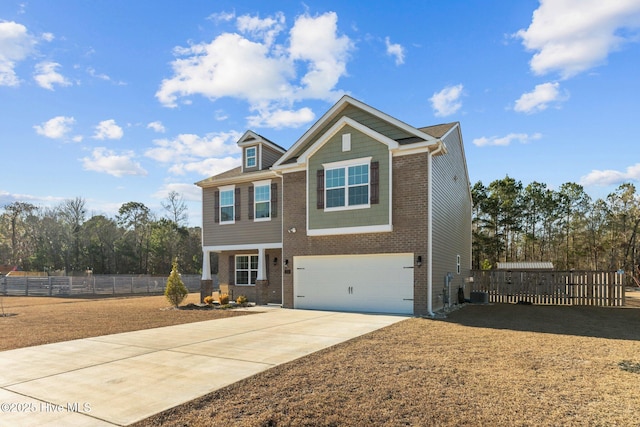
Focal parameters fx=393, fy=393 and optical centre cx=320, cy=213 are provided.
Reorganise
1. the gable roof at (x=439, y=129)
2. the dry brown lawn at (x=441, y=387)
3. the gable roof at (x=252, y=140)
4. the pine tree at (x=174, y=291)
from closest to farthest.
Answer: the dry brown lawn at (x=441, y=387) < the gable roof at (x=439, y=129) < the pine tree at (x=174, y=291) < the gable roof at (x=252, y=140)

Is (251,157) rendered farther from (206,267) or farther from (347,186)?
(347,186)

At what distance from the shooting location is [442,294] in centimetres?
1515

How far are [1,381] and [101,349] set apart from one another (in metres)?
2.27

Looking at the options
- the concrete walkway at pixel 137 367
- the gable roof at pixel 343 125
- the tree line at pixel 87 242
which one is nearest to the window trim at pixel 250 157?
the gable roof at pixel 343 125

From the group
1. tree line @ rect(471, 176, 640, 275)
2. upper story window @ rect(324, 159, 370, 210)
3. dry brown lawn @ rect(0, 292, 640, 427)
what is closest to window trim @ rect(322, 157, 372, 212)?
upper story window @ rect(324, 159, 370, 210)

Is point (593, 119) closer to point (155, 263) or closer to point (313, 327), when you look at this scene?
point (313, 327)

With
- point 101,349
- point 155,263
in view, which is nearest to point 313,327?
point 101,349

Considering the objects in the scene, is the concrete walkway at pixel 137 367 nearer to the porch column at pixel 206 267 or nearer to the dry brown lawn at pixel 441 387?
the dry brown lawn at pixel 441 387

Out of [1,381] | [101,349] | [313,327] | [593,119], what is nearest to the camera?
[1,381]

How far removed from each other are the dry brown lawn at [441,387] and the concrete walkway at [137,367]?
528 millimetres

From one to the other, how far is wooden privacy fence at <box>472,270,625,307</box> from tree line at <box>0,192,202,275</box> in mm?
46779

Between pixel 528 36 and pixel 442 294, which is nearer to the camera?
pixel 528 36

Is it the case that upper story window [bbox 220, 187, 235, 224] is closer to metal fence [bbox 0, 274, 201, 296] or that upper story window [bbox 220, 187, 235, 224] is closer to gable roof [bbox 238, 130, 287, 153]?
gable roof [bbox 238, 130, 287, 153]

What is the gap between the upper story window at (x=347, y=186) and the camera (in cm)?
1446
